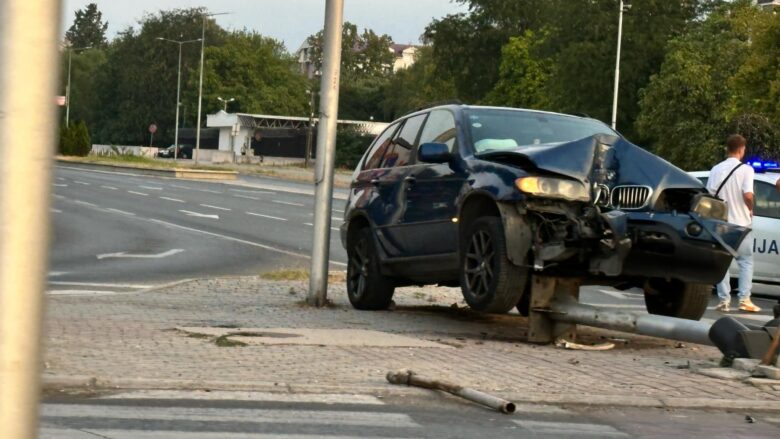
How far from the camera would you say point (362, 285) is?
1301cm

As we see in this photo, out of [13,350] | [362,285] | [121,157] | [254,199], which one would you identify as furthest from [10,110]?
[121,157]

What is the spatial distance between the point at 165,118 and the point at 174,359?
5340 inches

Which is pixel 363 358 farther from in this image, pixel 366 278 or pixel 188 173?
pixel 188 173

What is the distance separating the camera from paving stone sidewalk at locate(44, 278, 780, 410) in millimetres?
7844

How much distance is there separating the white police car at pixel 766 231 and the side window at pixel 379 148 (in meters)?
5.07

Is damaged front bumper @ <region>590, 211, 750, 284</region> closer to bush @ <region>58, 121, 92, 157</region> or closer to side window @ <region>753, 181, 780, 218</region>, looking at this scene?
side window @ <region>753, 181, 780, 218</region>

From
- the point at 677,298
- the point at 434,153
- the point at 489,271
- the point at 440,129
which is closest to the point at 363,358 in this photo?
the point at 489,271

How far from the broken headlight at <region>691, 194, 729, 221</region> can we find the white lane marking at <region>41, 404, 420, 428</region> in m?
3.75

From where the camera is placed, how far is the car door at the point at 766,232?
16797 millimetres

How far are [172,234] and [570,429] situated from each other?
69.1ft

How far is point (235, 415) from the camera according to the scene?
686 cm

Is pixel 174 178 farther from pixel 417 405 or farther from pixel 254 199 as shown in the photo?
pixel 417 405

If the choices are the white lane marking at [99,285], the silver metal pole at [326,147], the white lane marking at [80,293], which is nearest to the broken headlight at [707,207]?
the silver metal pole at [326,147]

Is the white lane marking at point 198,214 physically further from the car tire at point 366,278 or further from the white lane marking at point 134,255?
the car tire at point 366,278
